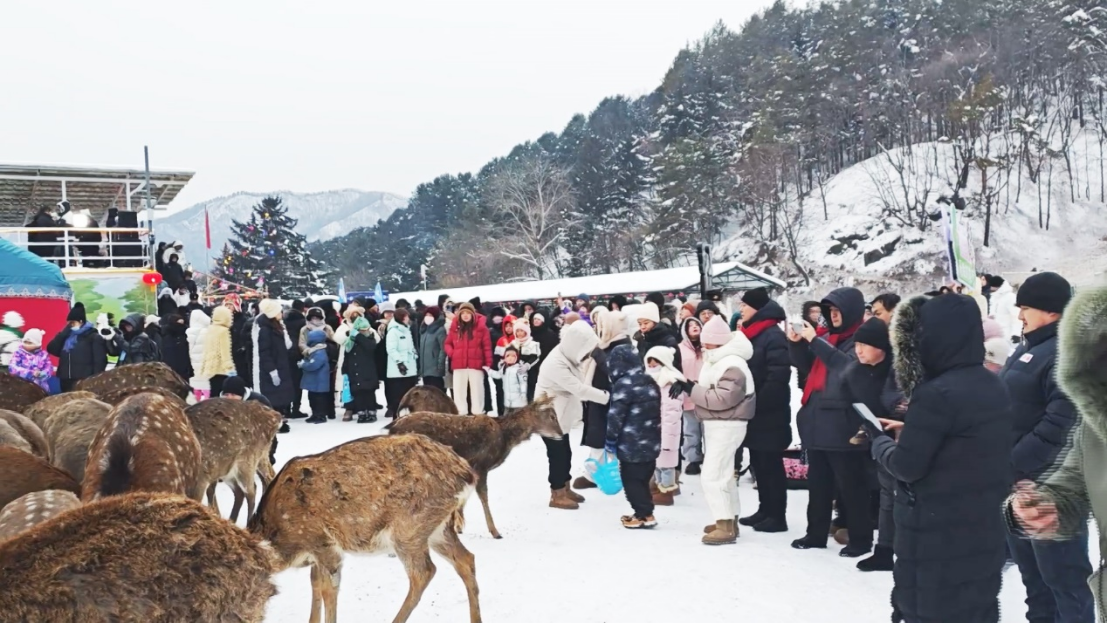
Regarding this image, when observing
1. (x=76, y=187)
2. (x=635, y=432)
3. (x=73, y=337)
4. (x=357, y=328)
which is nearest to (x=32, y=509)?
(x=635, y=432)

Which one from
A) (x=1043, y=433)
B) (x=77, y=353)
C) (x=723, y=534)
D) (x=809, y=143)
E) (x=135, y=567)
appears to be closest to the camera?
(x=135, y=567)

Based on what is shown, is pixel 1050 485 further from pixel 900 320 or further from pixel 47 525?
pixel 47 525

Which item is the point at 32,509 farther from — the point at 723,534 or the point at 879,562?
the point at 879,562

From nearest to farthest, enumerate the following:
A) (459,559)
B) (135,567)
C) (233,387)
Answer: (135,567) < (459,559) < (233,387)

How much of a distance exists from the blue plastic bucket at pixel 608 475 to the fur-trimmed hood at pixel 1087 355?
19.0 ft

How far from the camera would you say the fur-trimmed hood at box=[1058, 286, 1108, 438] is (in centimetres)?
182

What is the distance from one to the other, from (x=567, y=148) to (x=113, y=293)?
205ft

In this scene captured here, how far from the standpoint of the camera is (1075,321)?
1.90m

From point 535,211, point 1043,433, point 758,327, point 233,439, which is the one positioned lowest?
point 233,439

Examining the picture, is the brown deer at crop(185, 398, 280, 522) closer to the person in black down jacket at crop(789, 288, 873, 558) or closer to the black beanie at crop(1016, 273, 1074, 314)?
the person in black down jacket at crop(789, 288, 873, 558)

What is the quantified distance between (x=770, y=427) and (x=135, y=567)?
526 cm

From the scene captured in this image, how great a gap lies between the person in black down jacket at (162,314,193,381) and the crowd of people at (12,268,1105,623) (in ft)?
0.09

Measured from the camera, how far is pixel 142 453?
4.04 meters

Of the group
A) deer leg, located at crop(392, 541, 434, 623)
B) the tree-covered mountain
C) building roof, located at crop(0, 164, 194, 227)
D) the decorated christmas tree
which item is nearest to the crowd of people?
deer leg, located at crop(392, 541, 434, 623)
